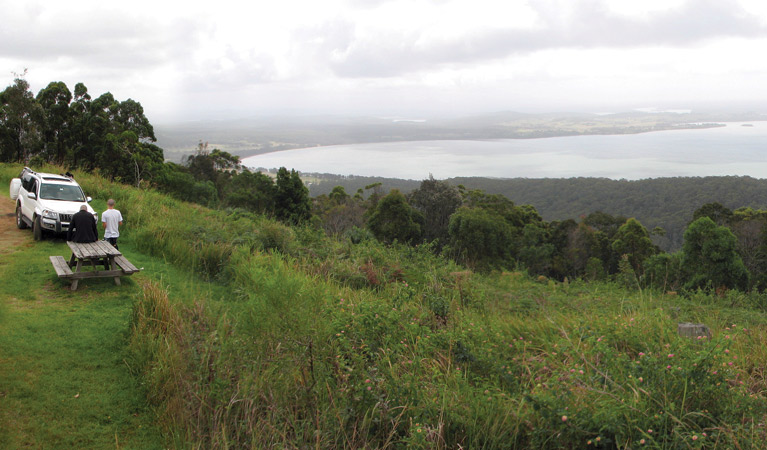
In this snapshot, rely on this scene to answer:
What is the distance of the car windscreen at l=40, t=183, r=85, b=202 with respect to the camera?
10.7 metres

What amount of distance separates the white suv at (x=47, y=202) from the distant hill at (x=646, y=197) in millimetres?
54183

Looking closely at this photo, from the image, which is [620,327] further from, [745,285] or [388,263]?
[745,285]

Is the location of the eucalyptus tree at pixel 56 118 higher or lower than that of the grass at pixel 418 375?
higher

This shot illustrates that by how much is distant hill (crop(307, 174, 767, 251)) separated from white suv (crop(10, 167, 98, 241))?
5418 cm

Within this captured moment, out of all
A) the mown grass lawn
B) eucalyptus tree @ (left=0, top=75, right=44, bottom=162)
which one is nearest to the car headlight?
the mown grass lawn

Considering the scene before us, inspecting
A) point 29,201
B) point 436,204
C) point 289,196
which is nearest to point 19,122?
point 289,196

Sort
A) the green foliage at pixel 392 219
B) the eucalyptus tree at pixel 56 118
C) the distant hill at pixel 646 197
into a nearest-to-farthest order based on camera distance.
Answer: the eucalyptus tree at pixel 56 118
the green foliage at pixel 392 219
the distant hill at pixel 646 197

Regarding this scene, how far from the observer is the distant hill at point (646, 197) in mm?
59625

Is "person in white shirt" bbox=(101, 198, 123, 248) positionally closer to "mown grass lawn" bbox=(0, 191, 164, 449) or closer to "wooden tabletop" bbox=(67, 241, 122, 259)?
"wooden tabletop" bbox=(67, 241, 122, 259)

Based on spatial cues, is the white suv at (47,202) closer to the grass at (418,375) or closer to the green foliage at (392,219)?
the grass at (418,375)

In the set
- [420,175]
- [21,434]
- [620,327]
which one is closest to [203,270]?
[21,434]

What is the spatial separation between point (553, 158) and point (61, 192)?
538 ft

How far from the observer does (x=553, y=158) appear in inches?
6353

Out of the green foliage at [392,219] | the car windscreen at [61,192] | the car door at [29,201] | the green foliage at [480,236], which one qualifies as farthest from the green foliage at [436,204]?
the car door at [29,201]
